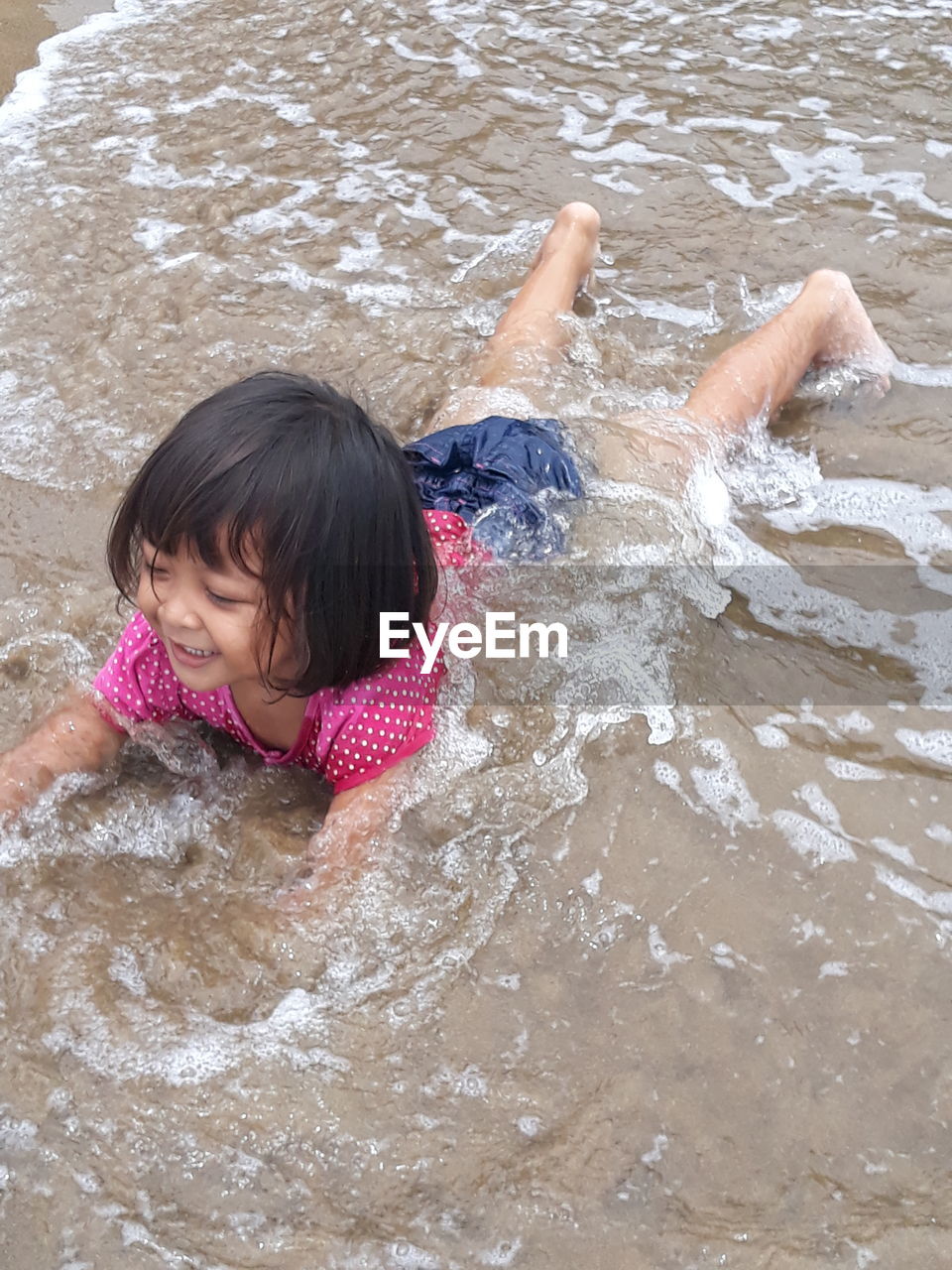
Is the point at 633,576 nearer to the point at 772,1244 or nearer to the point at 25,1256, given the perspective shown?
the point at 772,1244

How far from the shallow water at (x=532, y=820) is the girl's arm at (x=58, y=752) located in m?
0.06

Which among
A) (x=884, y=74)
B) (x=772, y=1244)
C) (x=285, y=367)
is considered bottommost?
(x=772, y=1244)

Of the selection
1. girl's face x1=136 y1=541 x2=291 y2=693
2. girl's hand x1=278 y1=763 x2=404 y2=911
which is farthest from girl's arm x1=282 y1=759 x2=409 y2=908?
girl's face x1=136 y1=541 x2=291 y2=693

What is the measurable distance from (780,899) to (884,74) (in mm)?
4109

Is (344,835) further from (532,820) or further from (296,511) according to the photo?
(296,511)

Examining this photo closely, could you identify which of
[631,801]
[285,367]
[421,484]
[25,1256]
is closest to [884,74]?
[285,367]

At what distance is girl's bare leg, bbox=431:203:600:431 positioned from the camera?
11.0 feet

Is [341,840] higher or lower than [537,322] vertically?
lower

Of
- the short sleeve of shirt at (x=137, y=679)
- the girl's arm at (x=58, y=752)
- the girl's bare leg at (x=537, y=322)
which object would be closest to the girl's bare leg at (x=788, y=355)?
the girl's bare leg at (x=537, y=322)

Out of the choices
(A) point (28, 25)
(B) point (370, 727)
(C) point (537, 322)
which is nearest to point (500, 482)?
(B) point (370, 727)

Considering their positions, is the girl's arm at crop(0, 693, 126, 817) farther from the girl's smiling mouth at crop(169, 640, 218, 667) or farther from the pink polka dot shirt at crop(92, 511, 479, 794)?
the girl's smiling mouth at crop(169, 640, 218, 667)

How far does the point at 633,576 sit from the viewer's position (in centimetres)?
290

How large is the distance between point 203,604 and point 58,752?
62 cm

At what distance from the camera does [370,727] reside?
2.39 m
